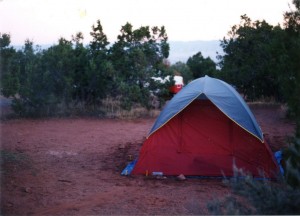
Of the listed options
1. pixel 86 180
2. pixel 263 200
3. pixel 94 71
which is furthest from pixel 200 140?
pixel 94 71

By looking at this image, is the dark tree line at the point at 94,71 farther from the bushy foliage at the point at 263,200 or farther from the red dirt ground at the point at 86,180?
the bushy foliage at the point at 263,200

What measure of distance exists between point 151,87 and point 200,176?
349 inches

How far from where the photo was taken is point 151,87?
16.6m

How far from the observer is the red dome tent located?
7973 millimetres

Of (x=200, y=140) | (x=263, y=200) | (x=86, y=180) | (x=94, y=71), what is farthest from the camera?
(x=94, y=71)

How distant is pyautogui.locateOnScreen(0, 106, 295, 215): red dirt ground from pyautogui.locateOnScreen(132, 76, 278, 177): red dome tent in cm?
39

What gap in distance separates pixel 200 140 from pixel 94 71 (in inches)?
353

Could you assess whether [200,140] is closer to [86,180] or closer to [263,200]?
[86,180]

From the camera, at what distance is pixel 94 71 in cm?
1612

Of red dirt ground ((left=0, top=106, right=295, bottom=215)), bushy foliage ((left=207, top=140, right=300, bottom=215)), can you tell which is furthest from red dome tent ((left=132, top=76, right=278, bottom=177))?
bushy foliage ((left=207, top=140, right=300, bottom=215))

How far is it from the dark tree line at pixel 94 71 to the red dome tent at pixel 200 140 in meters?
7.80

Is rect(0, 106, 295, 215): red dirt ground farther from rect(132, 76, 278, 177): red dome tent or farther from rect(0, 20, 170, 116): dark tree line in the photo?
rect(0, 20, 170, 116): dark tree line

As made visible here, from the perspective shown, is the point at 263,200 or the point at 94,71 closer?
the point at 263,200

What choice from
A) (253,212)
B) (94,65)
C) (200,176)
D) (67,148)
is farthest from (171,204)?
(94,65)
